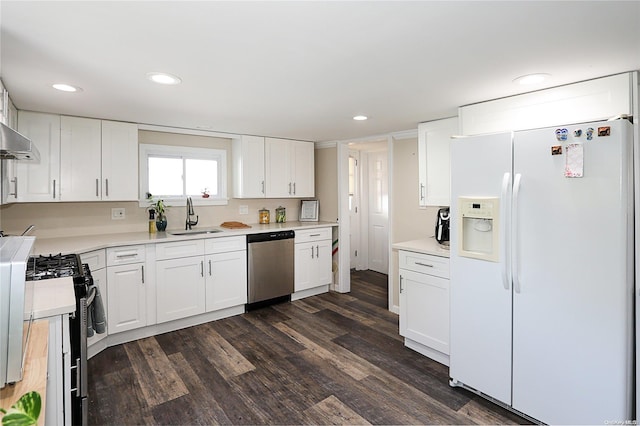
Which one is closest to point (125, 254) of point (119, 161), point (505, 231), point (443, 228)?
point (119, 161)

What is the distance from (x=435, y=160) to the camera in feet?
10.6

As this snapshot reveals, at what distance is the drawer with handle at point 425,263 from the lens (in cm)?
265

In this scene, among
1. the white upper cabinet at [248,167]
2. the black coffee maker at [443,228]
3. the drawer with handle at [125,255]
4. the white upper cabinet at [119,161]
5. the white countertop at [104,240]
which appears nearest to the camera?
the white countertop at [104,240]

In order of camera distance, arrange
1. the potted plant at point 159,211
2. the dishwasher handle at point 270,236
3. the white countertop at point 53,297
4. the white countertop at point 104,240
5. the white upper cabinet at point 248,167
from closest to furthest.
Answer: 1. the white countertop at point 53,297
2. the white countertop at point 104,240
3. the potted plant at point 159,211
4. the dishwasher handle at point 270,236
5. the white upper cabinet at point 248,167

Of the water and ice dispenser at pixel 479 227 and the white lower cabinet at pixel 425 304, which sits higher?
the water and ice dispenser at pixel 479 227

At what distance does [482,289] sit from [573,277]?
1.66 feet

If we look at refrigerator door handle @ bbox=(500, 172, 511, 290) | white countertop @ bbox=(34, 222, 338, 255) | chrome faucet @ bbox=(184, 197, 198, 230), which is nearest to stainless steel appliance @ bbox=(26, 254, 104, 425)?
white countertop @ bbox=(34, 222, 338, 255)

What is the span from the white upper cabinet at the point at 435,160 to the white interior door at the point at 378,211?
7.61ft

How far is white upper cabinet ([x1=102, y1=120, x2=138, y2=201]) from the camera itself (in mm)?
3219

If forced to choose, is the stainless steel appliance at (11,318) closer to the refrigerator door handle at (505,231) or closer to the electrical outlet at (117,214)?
the refrigerator door handle at (505,231)

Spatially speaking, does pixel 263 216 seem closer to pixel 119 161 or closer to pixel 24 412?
pixel 119 161

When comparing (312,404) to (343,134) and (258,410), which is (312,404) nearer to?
(258,410)

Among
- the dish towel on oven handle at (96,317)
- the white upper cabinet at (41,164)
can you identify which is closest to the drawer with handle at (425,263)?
the dish towel on oven handle at (96,317)

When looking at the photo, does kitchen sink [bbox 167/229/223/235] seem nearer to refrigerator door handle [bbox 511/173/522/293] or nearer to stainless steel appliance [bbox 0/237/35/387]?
stainless steel appliance [bbox 0/237/35/387]
